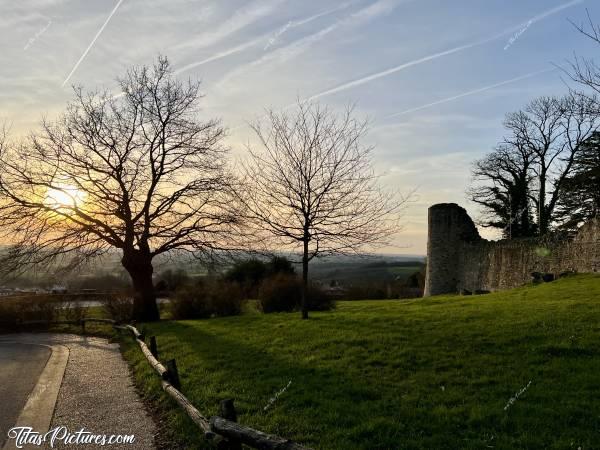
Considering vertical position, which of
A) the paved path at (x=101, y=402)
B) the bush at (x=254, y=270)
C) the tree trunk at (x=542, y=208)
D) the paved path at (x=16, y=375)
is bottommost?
the paved path at (x=16, y=375)

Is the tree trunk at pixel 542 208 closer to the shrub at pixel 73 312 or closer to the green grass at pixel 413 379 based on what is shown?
the green grass at pixel 413 379

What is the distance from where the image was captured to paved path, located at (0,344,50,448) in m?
8.95

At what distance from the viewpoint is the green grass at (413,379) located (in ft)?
21.2

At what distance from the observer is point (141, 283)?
24688 mm

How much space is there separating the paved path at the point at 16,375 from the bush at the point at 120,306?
6921 mm

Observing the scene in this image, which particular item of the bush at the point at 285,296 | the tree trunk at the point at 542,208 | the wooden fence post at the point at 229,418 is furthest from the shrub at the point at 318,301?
the tree trunk at the point at 542,208

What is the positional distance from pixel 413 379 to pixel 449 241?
1110 inches

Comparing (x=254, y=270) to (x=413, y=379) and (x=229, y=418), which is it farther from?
(x=229, y=418)

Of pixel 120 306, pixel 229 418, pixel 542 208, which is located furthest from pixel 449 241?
pixel 229 418

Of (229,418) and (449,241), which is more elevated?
(449,241)

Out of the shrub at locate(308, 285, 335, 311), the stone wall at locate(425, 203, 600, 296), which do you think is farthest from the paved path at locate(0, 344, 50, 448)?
the stone wall at locate(425, 203, 600, 296)

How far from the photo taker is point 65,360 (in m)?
15.1

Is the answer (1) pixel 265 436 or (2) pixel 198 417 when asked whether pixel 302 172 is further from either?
(1) pixel 265 436

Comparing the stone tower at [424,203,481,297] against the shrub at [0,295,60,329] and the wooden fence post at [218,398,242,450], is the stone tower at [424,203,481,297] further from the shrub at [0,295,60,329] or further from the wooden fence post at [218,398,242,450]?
the wooden fence post at [218,398,242,450]
